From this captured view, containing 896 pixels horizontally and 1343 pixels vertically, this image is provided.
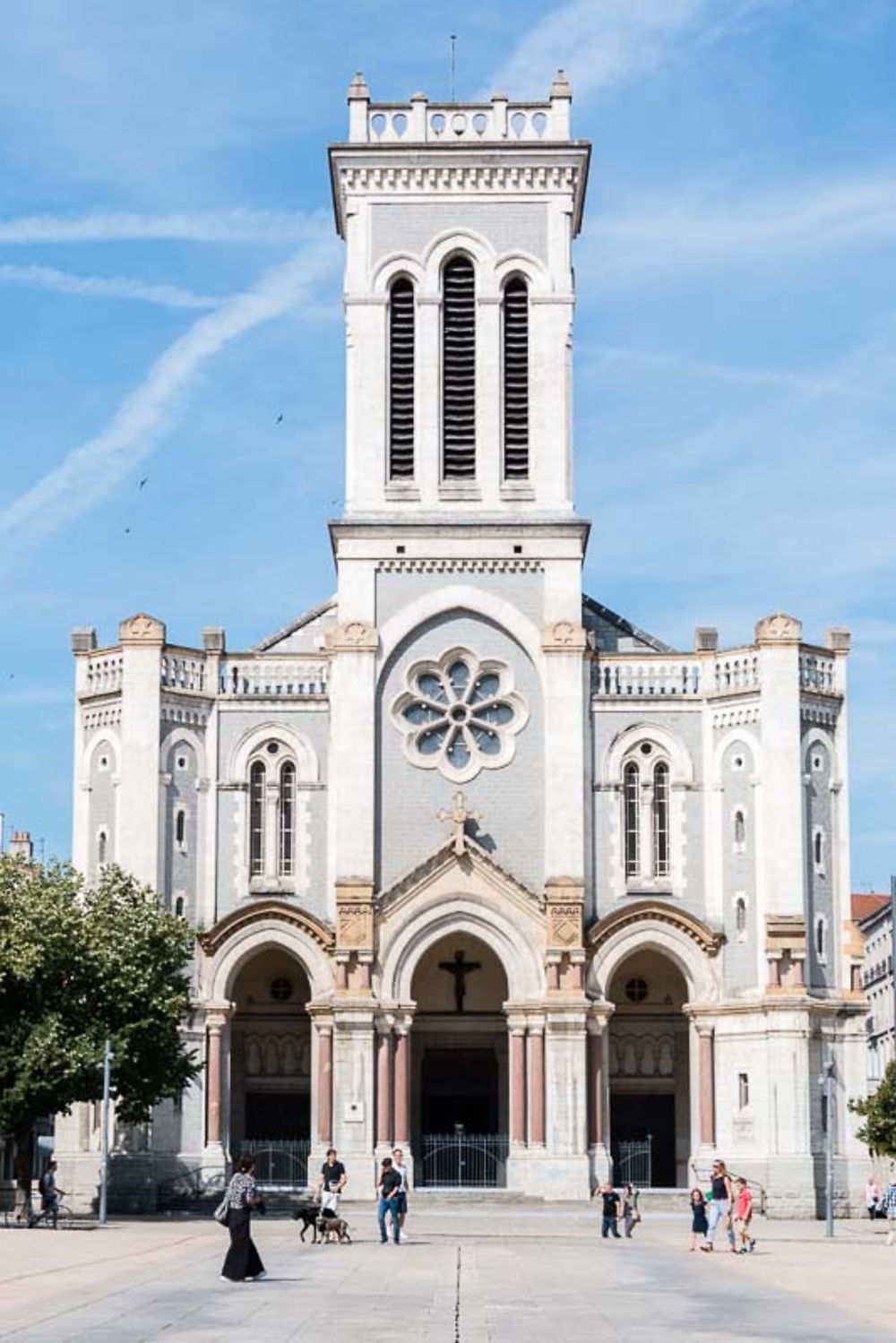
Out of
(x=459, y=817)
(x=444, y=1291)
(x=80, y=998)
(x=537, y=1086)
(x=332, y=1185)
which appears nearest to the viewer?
(x=444, y=1291)

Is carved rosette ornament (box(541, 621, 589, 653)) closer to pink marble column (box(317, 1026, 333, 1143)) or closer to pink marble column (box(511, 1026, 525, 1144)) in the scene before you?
pink marble column (box(511, 1026, 525, 1144))

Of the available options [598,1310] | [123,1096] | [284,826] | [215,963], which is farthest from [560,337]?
[598,1310]

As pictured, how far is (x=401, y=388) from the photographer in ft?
234

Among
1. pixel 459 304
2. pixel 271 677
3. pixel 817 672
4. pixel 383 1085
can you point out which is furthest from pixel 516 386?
pixel 383 1085

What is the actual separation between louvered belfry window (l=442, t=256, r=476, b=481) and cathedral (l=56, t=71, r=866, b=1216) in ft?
0.36

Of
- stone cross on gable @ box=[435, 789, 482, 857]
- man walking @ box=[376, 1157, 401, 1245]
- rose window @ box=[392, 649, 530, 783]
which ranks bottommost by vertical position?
man walking @ box=[376, 1157, 401, 1245]

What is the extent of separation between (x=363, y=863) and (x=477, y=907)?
3.42m

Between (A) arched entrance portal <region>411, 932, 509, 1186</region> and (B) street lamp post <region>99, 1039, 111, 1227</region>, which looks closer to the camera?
(B) street lamp post <region>99, 1039, 111, 1227</region>

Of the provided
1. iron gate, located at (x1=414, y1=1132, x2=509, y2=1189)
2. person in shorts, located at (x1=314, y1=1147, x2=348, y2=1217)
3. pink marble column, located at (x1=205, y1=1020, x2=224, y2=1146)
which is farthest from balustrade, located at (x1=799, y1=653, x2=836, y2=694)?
person in shorts, located at (x1=314, y1=1147, x2=348, y2=1217)

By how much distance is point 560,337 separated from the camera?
7125cm

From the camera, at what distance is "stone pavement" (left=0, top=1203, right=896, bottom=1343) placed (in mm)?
25969

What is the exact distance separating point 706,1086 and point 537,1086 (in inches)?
196

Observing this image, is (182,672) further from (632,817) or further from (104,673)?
(632,817)

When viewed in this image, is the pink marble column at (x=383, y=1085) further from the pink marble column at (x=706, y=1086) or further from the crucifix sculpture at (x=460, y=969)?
the pink marble column at (x=706, y=1086)
